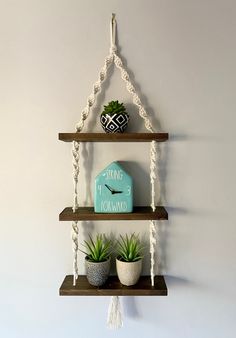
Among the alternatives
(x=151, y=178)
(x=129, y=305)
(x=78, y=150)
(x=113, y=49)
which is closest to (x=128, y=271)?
(x=129, y=305)

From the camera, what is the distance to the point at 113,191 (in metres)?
0.81

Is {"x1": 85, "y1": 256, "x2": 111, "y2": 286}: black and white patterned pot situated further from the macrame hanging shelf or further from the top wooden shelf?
the top wooden shelf

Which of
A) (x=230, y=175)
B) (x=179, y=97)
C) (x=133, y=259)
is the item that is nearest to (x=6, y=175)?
(x=133, y=259)

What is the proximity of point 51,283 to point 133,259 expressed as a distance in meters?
0.31

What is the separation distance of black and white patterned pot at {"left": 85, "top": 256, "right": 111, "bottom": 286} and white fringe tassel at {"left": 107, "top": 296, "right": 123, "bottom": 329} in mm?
106

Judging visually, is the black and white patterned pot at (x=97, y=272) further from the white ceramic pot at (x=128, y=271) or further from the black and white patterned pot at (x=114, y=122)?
the black and white patterned pot at (x=114, y=122)

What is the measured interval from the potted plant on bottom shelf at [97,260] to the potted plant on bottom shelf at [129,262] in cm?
4

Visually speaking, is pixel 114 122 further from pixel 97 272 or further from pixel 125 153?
pixel 97 272

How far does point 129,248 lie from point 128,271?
70 mm

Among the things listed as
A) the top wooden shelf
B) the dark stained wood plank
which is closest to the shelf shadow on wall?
the dark stained wood plank

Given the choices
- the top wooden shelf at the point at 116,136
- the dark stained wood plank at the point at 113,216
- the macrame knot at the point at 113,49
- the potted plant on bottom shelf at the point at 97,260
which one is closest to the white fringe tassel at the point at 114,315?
the potted plant on bottom shelf at the point at 97,260

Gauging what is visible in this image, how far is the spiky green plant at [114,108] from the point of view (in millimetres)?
789

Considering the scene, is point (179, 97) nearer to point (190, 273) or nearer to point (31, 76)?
point (31, 76)

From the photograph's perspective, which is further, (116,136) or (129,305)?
(129,305)
